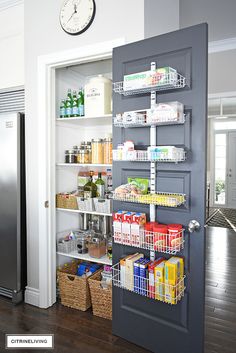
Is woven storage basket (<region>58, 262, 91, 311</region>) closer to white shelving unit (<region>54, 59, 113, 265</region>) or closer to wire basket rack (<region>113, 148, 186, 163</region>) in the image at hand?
white shelving unit (<region>54, 59, 113, 265</region>)

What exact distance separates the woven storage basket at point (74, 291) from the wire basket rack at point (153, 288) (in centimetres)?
64

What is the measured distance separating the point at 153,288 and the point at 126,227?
45 centimetres

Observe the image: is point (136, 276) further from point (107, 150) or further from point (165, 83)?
point (165, 83)

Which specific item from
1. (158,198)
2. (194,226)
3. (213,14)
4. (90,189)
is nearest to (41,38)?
→ (90,189)

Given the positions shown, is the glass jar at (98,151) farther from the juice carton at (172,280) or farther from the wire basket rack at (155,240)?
the juice carton at (172,280)

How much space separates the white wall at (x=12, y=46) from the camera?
3.02m

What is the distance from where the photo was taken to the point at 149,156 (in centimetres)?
193

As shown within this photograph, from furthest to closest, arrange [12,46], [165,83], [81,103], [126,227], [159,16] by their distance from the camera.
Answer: [12,46], [81,103], [159,16], [126,227], [165,83]


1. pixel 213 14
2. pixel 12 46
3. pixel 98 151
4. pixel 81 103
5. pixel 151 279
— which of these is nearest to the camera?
pixel 151 279

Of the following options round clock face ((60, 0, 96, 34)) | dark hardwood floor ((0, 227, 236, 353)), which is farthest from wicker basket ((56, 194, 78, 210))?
round clock face ((60, 0, 96, 34))

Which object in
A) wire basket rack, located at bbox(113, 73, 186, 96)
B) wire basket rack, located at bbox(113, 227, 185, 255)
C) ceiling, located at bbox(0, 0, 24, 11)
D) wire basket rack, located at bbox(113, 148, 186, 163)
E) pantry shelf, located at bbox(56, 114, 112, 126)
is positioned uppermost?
ceiling, located at bbox(0, 0, 24, 11)

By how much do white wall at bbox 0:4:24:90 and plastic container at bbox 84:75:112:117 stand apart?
918 mm

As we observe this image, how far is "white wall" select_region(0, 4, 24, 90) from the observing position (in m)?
3.02

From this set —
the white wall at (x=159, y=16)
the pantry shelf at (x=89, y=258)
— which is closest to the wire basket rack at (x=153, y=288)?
the pantry shelf at (x=89, y=258)
